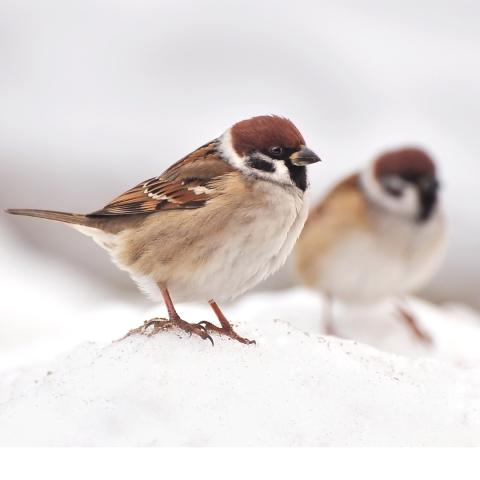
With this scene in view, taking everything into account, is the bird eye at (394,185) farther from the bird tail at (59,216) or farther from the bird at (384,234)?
the bird tail at (59,216)

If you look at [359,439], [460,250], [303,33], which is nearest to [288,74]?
[303,33]

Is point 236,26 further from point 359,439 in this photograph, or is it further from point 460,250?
point 359,439

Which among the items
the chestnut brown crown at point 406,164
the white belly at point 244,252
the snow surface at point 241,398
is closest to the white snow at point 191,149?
the snow surface at point 241,398

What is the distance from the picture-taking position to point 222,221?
2.72 m

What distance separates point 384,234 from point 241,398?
302 cm

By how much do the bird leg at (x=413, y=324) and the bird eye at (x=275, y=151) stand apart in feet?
7.87

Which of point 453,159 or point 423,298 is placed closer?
point 423,298

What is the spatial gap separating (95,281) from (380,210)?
2804mm

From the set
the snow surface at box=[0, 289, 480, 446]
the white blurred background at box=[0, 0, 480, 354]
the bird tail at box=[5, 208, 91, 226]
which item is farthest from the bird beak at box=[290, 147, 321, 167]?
the white blurred background at box=[0, 0, 480, 354]

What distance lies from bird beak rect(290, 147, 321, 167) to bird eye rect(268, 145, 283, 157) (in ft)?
0.16

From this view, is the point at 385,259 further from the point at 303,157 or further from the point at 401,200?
the point at 303,157

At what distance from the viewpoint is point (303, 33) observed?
34.4 ft

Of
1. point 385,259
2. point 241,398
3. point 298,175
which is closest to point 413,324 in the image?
point 385,259

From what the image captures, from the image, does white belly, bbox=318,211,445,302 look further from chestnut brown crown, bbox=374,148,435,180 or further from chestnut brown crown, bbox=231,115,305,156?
chestnut brown crown, bbox=231,115,305,156
